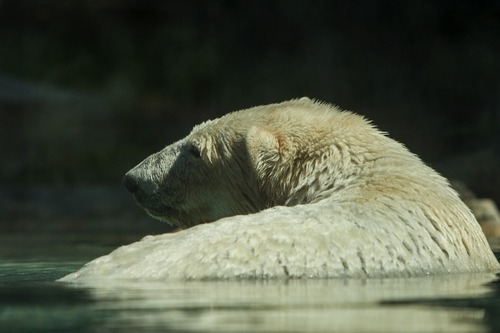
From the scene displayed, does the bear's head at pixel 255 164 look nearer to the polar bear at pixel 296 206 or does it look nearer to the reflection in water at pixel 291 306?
the polar bear at pixel 296 206

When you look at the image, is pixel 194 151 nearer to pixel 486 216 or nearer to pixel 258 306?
pixel 258 306

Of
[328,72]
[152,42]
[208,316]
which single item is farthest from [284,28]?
[208,316]

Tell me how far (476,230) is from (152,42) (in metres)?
13.5

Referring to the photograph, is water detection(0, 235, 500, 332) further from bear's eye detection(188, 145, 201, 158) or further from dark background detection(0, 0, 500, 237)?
dark background detection(0, 0, 500, 237)

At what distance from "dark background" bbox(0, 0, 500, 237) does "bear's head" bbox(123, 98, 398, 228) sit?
25.0ft

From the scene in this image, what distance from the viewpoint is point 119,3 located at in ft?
63.0

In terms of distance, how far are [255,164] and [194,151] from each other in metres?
0.67

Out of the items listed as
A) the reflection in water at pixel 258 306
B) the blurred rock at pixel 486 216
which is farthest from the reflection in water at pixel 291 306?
the blurred rock at pixel 486 216

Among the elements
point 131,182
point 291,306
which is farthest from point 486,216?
point 291,306

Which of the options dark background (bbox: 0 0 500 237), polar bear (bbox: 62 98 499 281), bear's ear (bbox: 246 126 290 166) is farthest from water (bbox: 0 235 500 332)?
dark background (bbox: 0 0 500 237)

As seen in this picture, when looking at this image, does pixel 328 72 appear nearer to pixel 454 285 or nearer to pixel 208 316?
pixel 454 285

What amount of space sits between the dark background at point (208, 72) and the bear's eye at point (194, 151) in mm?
7722

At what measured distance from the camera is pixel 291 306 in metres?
4.23

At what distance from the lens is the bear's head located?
6.63 meters
